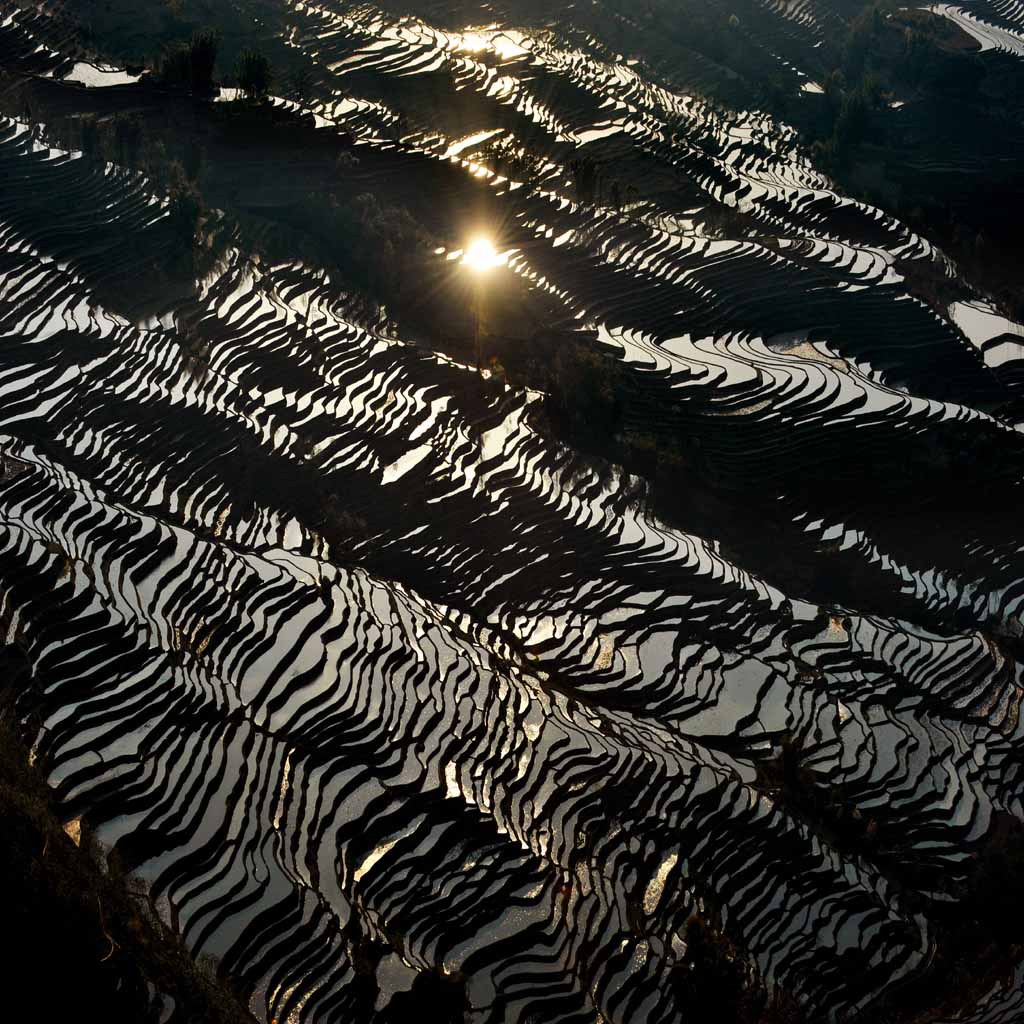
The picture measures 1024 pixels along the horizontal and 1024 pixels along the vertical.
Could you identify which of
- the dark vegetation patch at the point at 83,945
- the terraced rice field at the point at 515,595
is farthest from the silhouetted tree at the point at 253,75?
the dark vegetation patch at the point at 83,945

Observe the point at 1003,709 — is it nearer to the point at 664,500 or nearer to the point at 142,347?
the point at 664,500

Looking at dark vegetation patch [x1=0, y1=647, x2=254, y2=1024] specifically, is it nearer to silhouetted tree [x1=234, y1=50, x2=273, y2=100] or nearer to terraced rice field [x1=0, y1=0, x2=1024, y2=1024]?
terraced rice field [x1=0, y1=0, x2=1024, y2=1024]

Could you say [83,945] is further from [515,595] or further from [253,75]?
[253,75]

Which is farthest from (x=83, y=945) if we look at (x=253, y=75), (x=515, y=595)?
(x=253, y=75)

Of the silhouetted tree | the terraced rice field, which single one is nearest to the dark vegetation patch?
the terraced rice field

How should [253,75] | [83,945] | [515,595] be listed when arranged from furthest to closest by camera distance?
[253,75] < [515,595] < [83,945]

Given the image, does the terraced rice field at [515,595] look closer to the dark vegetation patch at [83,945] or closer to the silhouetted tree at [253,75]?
the dark vegetation patch at [83,945]
